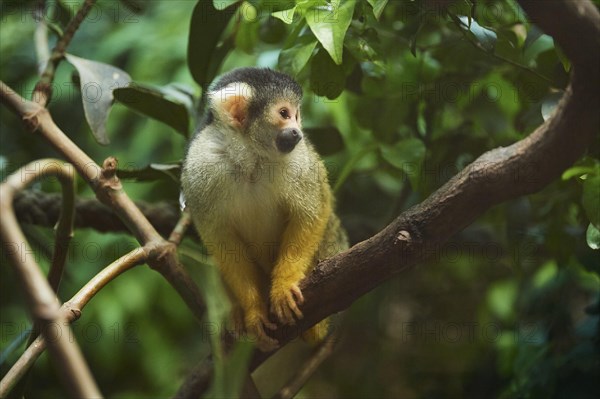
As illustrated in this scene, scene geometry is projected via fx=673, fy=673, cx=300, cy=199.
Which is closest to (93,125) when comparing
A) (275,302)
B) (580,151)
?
(275,302)

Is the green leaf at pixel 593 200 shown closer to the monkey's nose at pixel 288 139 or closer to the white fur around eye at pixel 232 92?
the monkey's nose at pixel 288 139

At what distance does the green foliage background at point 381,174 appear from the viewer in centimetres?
A: 259

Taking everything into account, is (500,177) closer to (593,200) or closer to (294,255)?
(593,200)

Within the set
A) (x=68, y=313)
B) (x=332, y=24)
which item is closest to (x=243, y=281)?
(x=68, y=313)

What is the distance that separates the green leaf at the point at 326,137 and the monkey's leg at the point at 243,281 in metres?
0.87

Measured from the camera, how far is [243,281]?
260cm

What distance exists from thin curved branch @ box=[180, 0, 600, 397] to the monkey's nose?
584 mm

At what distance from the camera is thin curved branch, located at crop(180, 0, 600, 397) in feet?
4.53

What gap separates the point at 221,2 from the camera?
2568 mm

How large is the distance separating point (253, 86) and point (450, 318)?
289 centimetres

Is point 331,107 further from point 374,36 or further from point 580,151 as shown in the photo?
point 580,151

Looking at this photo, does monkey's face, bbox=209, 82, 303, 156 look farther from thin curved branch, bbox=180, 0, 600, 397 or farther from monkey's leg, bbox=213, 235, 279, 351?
thin curved branch, bbox=180, 0, 600, 397

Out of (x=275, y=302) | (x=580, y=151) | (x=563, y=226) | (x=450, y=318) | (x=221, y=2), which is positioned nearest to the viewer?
(x=580, y=151)

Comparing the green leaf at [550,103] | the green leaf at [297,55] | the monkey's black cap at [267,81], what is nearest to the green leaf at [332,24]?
the green leaf at [297,55]
